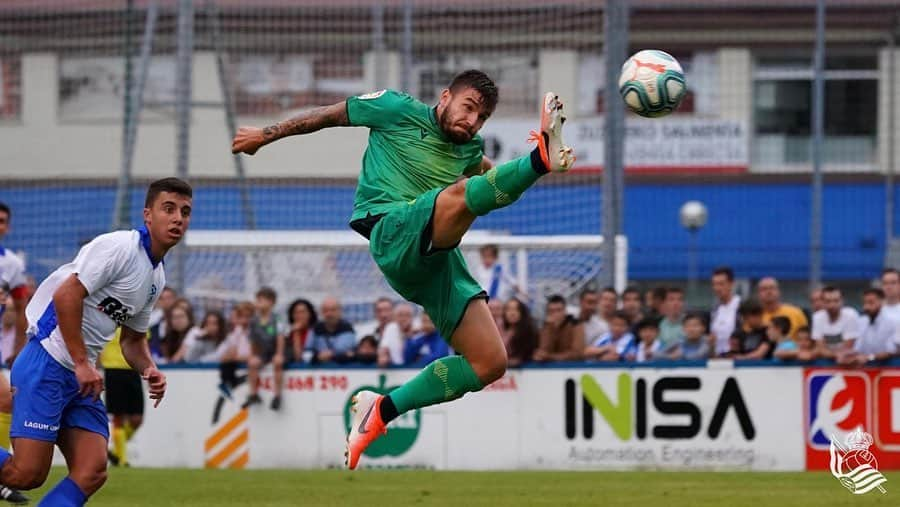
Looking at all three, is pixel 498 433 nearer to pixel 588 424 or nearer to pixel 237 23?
pixel 588 424

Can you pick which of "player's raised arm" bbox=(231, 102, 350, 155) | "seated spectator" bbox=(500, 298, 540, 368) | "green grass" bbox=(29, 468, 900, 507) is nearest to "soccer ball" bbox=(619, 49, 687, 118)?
"player's raised arm" bbox=(231, 102, 350, 155)

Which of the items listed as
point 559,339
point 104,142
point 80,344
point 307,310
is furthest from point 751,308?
point 104,142

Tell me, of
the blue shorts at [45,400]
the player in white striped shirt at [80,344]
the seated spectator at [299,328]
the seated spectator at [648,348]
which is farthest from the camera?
the seated spectator at [299,328]

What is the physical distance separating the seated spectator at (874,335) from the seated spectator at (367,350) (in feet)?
15.5

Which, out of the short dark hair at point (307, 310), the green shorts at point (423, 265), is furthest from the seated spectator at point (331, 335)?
the green shorts at point (423, 265)

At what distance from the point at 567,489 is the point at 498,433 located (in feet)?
12.0

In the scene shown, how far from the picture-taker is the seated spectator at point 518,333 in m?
15.7

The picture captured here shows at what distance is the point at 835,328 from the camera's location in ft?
50.0

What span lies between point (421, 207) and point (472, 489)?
14.7ft

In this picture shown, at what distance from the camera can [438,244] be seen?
27.6 ft

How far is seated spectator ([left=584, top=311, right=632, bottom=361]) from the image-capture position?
15.9m

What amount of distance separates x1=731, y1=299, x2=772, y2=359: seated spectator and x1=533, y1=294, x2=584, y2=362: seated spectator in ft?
5.21

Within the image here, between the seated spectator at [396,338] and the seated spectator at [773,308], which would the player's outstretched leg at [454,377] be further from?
the seated spectator at [773,308]

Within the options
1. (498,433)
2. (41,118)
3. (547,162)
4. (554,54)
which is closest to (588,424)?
(498,433)
